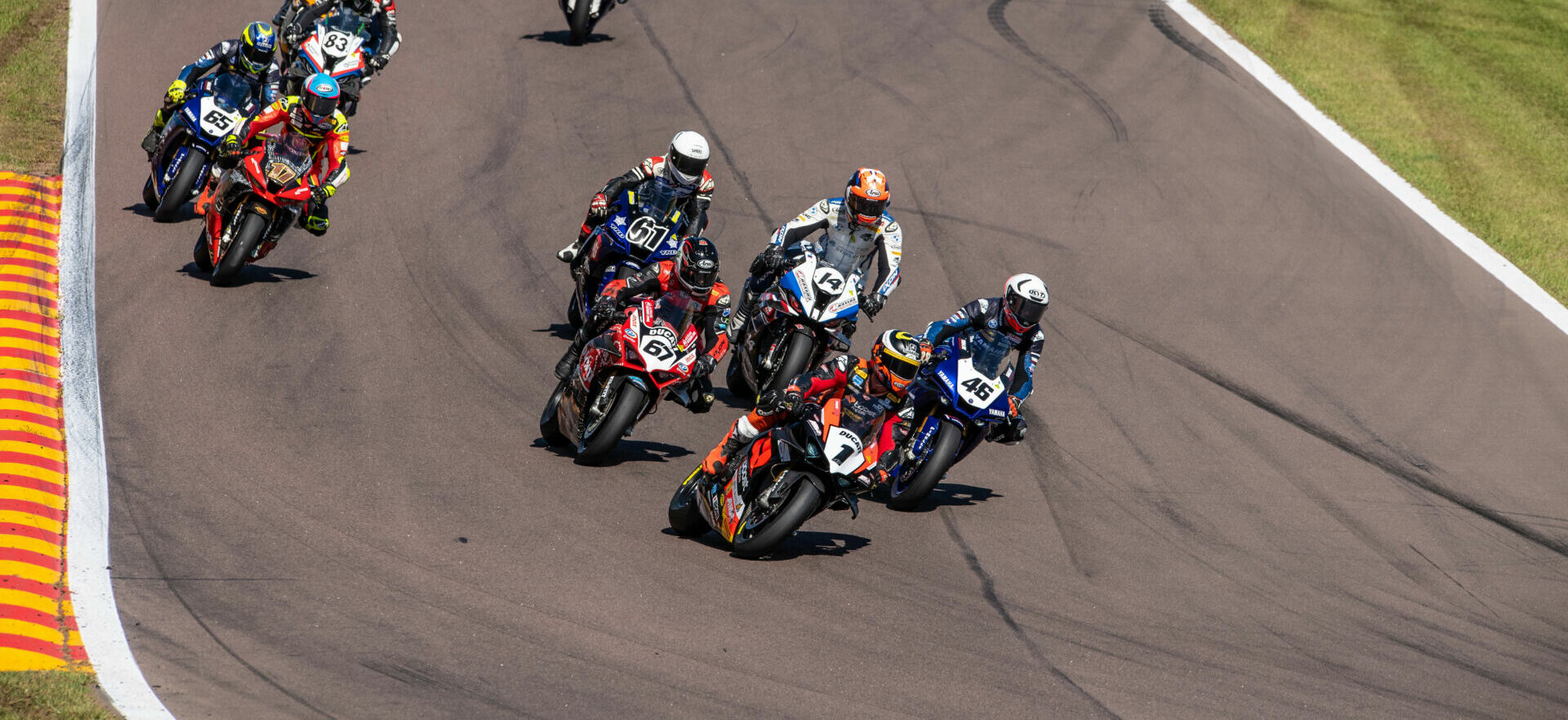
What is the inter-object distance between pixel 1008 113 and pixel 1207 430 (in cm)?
920

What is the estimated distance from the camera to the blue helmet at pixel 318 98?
14828mm

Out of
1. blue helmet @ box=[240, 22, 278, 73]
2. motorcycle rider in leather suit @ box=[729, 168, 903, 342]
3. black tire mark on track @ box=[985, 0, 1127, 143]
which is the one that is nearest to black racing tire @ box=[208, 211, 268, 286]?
blue helmet @ box=[240, 22, 278, 73]

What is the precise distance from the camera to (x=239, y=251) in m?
14.6

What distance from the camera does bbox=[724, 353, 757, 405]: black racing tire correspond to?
547 inches

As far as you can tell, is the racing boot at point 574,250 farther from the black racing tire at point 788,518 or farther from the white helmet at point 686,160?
the black racing tire at point 788,518

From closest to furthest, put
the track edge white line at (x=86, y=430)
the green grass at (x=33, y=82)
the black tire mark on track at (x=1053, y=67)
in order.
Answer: the track edge white line at (x=86, y=430), the green grass at (x=33, y=82), the black tire mark on track at (x=1053, y=67)

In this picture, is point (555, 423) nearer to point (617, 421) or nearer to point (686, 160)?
point (617, 421)

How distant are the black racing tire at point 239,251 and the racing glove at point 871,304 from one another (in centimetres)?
603

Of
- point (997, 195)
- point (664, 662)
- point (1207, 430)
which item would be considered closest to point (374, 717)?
point (664, 662)

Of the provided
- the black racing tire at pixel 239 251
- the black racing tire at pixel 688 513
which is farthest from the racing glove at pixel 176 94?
the black racing tire at pixel 688 513

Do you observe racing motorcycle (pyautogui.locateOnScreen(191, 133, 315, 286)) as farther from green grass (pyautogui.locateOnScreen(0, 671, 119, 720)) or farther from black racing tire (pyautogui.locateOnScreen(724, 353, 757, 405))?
green grass (pyautogui.locateOnScreen(0, 671, 119, 720))

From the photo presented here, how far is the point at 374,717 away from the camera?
7.79 meters

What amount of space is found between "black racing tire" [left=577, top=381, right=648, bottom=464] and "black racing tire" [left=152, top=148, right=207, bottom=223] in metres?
7.19

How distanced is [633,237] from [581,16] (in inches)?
411
